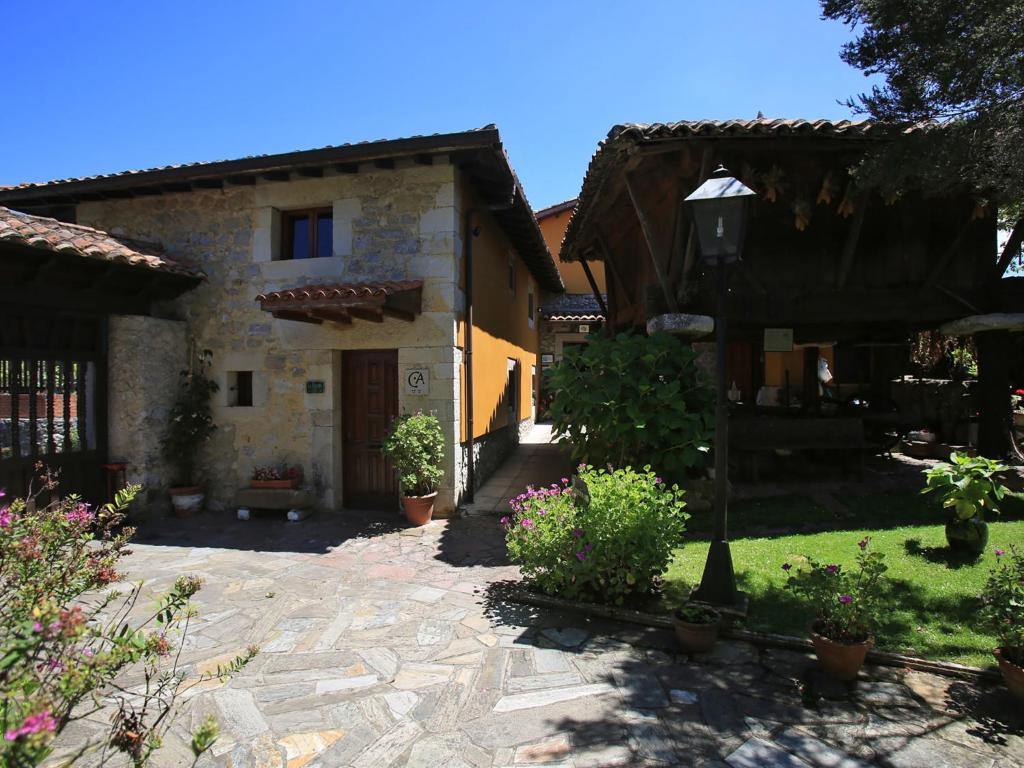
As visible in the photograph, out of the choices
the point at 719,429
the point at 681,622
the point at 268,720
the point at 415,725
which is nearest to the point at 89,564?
the point at 268,720

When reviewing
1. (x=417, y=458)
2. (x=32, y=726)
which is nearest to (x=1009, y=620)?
(x=32, y=726)

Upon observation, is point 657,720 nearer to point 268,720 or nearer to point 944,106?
point 268,720

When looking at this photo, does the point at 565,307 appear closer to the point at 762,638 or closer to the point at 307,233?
the point at 307,233

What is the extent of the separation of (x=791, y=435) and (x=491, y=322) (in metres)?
4.98

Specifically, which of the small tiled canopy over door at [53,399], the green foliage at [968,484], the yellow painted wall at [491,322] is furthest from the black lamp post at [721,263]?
the small tiled canopy over door at [53,399]

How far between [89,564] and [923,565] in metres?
6.17

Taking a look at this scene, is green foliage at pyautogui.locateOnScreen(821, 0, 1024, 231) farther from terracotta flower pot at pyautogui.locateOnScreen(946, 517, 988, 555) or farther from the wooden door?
the wooden door

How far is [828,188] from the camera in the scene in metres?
6.11

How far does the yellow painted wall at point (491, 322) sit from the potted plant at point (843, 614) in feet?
16.3

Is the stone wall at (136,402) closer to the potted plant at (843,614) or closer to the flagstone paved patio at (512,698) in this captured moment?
the flagstone paved patio at (512,698)

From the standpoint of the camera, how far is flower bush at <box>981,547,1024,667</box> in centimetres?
290

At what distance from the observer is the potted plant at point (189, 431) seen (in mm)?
7316

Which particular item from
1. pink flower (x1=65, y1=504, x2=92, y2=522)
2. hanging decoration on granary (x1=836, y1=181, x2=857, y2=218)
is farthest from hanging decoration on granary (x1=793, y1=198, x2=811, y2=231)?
pink flower (x1=65, y1=504, x2=92, y2=522)

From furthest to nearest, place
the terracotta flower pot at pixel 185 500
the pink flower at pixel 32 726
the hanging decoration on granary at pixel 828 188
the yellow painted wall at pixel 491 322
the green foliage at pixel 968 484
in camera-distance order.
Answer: the yellow painted wall at pixel 491 322, the terracotta flower pot at pixel 185 500, the hanging decoration on granary at pixel 828 188, the green foliage at pixel 968 484, the pink flower at pixel 32 726
